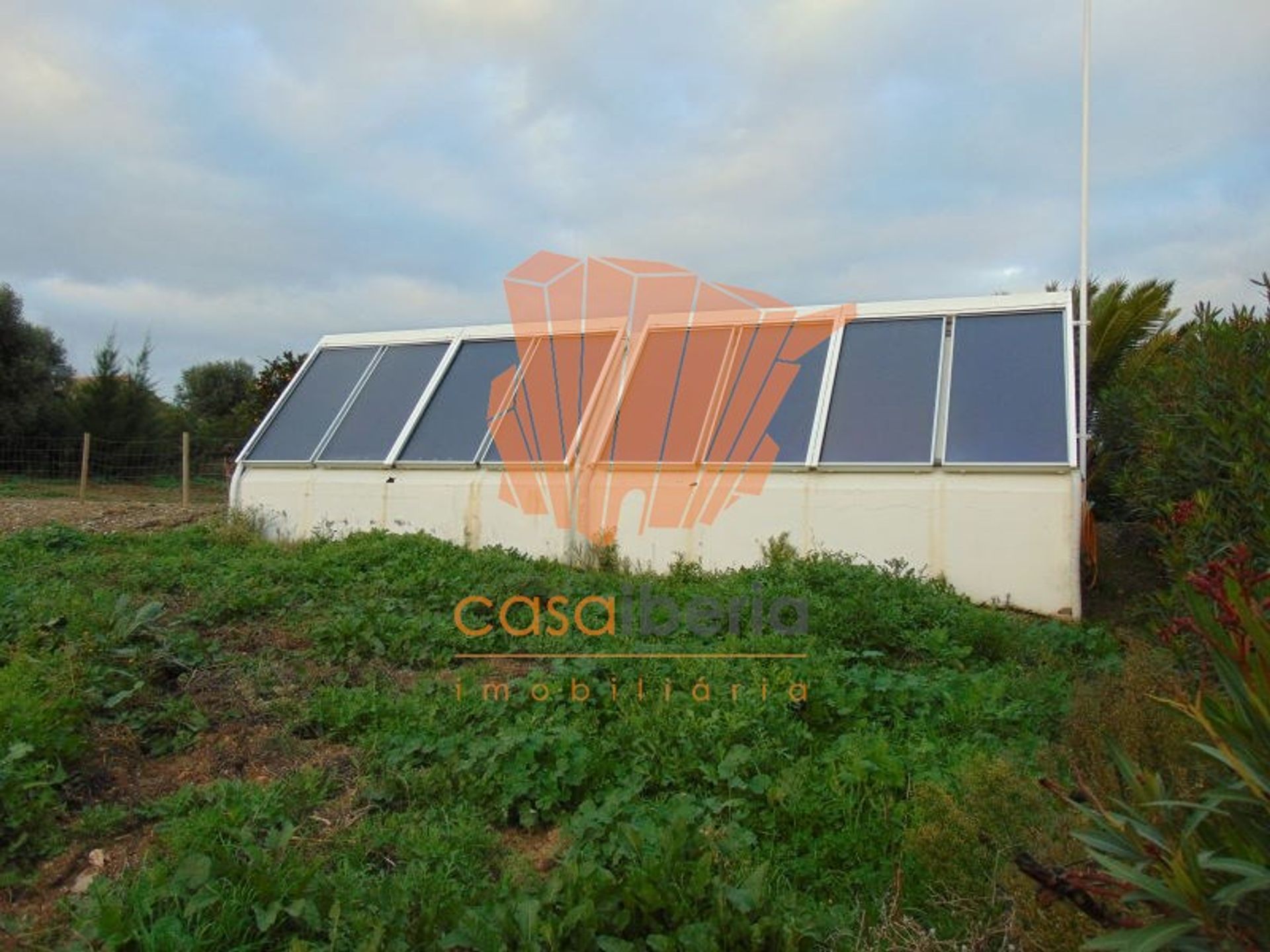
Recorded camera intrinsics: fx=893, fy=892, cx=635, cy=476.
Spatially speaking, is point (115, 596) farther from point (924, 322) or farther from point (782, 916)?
point (924, 322)

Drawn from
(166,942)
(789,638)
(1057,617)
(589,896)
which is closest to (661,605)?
(789,638)

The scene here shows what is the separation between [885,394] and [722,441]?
55.9 inches


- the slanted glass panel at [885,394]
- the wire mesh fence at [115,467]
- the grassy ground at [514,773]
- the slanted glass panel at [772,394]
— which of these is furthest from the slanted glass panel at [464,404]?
the wire mesh fence at [115,467]

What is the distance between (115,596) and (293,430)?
13.3 feet

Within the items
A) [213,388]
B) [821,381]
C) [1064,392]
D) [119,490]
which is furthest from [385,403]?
[213,388]

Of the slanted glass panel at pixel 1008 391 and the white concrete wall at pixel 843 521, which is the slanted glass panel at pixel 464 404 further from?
the slanted glass panel at pixel 1008 391

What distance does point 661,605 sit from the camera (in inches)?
231

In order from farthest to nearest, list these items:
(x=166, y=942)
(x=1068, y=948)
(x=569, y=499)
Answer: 1. (x=569, y=499)
2. (x=166, y=942)
3. (x=1068, y=948)

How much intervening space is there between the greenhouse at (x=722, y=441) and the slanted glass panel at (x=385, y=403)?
26 mm

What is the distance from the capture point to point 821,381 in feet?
25.5

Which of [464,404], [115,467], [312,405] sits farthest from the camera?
[115,467]

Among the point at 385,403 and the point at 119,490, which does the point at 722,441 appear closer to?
the point at 385,403

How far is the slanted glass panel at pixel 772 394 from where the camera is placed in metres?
7.51

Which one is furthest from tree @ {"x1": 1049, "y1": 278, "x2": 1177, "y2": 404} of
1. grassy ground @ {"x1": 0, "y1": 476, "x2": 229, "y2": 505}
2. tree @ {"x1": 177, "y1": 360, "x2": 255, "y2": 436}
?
tree @ {"x1": 177, "y1": 360, "x2": 255, "y2": 436}
